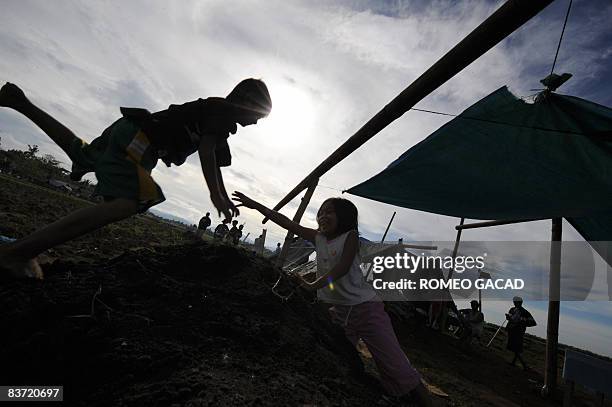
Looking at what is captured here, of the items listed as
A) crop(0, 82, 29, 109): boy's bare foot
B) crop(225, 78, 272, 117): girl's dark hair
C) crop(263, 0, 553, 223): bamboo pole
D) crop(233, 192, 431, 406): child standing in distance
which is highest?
crop(263, 0, 553, 223): bamboo pole

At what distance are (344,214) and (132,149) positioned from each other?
1.61 m

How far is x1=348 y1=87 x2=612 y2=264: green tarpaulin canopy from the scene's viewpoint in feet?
8.81

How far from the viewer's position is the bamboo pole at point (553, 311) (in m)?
4.30

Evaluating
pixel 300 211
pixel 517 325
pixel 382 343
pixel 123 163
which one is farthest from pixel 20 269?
pixel 517 325

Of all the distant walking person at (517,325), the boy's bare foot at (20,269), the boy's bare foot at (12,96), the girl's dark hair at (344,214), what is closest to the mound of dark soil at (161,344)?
the boy's bare foot at (20,269)

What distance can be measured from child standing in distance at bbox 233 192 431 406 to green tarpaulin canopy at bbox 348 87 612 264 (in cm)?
159

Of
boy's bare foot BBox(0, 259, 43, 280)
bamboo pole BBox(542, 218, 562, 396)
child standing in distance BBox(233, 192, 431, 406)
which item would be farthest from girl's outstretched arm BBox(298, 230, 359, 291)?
bamboo pole BBox(542, 218, 562, 396)

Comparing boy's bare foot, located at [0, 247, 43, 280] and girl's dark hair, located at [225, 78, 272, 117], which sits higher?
girl's dark hair, located at [225, 78, 272, 117]

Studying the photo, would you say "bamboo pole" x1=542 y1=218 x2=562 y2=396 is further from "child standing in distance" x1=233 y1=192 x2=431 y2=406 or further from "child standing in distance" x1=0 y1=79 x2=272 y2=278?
"child standing in distance" x1=0 y1=79 x2=272 y2=278

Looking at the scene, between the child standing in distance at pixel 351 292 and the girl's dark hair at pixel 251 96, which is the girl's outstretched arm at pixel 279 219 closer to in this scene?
the child standing in distance at pixel 351 292

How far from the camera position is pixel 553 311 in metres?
4.45

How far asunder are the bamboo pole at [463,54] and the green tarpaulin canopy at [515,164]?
1.42m

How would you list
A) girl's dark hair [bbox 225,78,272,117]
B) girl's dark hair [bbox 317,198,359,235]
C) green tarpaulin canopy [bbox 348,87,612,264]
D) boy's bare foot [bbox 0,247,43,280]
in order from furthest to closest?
1. green tarpaulin canopy [bbox 348,87,612,264]
2. girl's dark hair [bbox 317,198,359,235]
3. girl's dark hair [bbox 225,78,272,117]
4. boy's bare foot [bbox 0,247,43,280]

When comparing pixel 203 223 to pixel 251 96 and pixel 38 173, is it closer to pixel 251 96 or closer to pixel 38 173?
pixel 251 96
